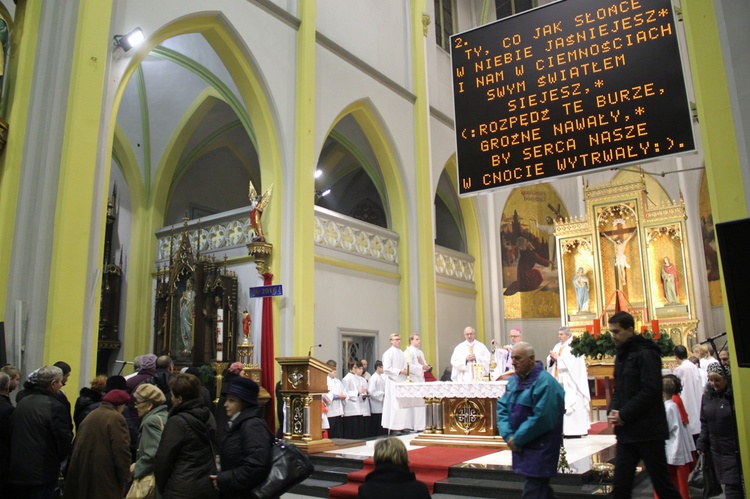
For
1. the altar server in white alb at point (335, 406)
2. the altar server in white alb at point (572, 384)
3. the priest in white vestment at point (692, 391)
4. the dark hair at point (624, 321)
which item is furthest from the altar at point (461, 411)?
the dark hair at point (624, 321)

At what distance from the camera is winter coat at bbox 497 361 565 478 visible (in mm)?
4113

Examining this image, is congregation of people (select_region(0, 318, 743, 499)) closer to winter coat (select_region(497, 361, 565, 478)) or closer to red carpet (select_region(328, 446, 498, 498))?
winter coat (select_region(497, 361, 565, 478))

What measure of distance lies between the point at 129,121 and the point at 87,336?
8175 millimetres

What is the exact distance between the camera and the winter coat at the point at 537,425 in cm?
411

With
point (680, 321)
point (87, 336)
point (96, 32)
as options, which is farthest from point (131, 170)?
point (680, 321)

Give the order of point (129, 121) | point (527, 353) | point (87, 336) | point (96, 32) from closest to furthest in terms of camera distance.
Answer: point (527, 353)
point (87, 336)
point (96, 32)
point (129, 121)

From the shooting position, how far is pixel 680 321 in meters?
15.2

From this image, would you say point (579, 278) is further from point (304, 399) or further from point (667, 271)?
point (304, 399)

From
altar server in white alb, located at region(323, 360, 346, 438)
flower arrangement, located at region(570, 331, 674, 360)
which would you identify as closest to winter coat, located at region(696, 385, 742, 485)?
flower arrangement, located at region(570, 331, 674, 360)

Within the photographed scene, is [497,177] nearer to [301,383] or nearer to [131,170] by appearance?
[301,383]

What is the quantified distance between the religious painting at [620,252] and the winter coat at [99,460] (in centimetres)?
1381

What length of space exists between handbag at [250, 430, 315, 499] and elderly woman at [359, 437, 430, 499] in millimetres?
653

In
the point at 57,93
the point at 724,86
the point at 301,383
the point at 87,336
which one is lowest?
the point at 301,383

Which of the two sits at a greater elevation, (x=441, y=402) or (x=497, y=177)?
(x=497, y=177)
